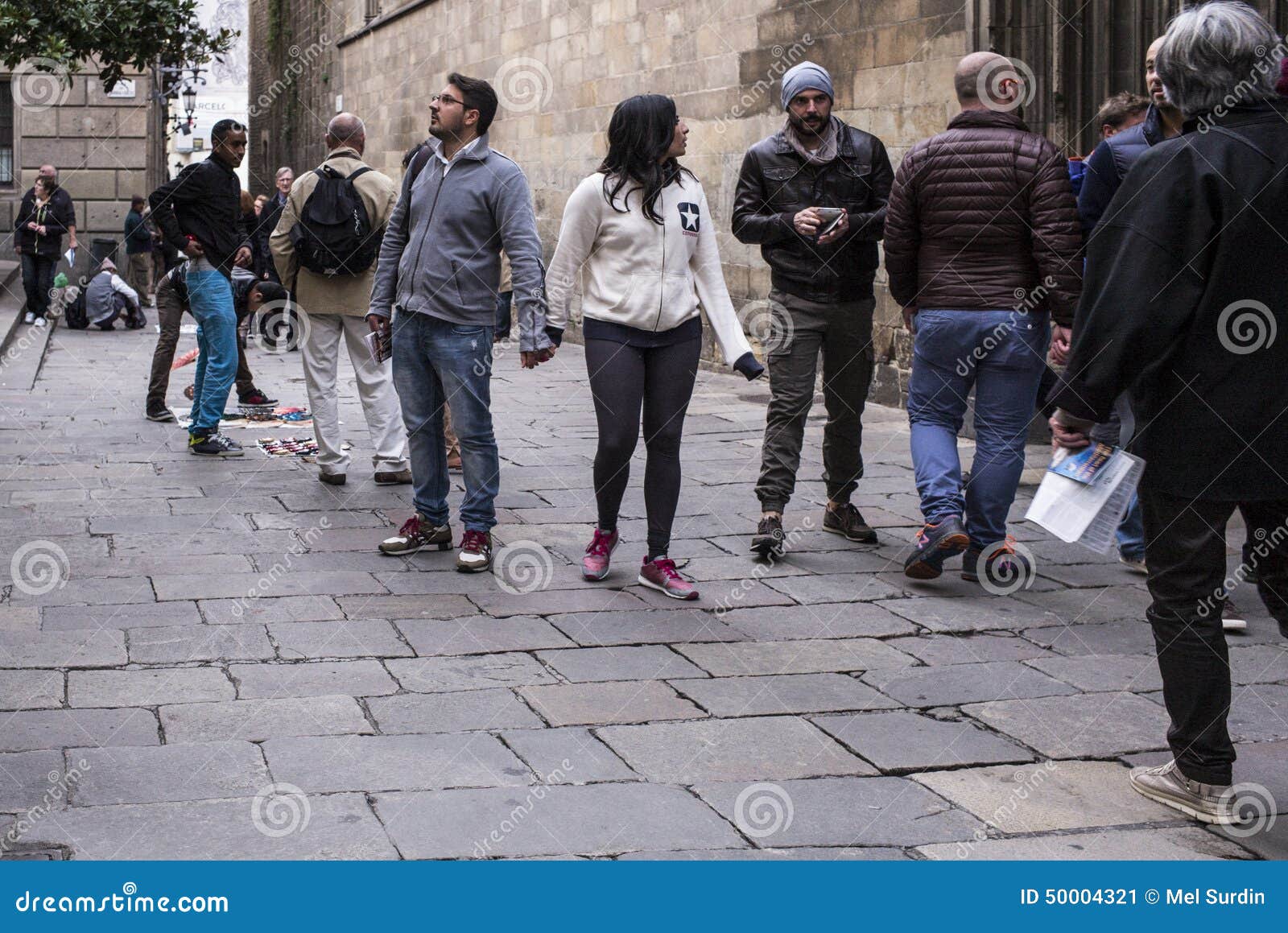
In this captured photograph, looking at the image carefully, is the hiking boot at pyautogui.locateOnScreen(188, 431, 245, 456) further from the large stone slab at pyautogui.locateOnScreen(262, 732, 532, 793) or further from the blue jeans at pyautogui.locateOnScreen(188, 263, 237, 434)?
the large stone slab at pyautogui.locateOnScreen(262, 732, 532, 793)

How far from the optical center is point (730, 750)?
412cm

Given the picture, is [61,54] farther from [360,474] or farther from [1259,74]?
[1259,74]

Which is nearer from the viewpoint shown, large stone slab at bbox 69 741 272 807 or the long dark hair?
large stone slab at bbox 69 741 272 807

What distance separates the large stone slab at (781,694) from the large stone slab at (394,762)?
2.31ft

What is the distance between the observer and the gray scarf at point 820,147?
632cm

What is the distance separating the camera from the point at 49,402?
11.4m

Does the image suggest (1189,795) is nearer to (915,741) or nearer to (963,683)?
(915,741)

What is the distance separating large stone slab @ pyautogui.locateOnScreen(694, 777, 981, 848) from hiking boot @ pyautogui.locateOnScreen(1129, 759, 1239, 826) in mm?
468

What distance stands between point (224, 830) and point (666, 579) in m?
2.50

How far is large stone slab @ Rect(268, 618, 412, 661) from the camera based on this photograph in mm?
5004

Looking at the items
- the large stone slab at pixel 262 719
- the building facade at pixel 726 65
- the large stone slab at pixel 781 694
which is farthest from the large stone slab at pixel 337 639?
the building facade at pixel 726 65

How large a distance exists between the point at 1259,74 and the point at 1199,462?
0.86 meters

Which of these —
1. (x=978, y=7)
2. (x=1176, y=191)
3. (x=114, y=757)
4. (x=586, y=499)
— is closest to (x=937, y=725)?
(x=1176, y=191)

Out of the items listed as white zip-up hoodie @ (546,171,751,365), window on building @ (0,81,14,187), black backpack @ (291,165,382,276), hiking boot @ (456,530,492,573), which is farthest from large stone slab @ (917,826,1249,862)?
window on building @ (0,81,14,187)
